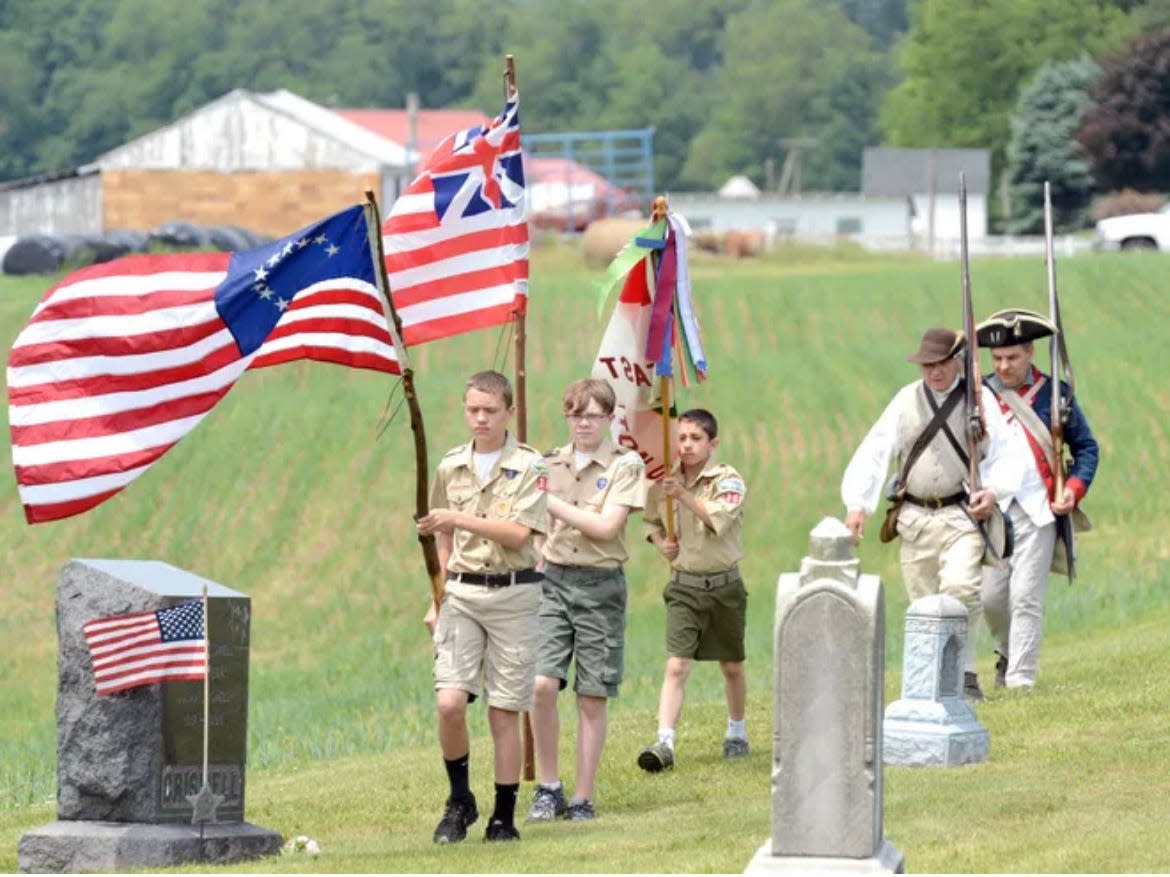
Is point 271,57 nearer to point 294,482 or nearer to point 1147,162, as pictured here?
point 1147,162

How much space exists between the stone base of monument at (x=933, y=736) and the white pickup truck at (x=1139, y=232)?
4662 cm

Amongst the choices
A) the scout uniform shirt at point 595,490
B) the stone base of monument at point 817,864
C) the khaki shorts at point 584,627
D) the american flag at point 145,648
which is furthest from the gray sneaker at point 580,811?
the stone base of monument at point 817,864

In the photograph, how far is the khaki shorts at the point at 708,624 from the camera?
1340 cm

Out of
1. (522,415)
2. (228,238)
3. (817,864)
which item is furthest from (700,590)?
(228,238)

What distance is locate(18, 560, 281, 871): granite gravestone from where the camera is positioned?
11.1 metres

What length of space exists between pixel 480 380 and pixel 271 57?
172409 mm

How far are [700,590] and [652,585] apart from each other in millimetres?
15489

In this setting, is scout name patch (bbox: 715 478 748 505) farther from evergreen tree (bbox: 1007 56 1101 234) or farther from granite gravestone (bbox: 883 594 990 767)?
evergreen tree (bbox: 1007 56 1101 234)

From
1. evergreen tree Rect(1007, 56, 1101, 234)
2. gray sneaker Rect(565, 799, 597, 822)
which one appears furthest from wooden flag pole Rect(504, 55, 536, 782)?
evergreen tree Rect(1007, 56, 1101, 234)

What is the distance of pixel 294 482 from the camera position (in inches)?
1351

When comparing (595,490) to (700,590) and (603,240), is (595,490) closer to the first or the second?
(700,590)

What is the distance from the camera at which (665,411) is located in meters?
12.9

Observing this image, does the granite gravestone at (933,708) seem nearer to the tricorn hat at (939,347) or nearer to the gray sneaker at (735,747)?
the gray sneaker at (735,747)

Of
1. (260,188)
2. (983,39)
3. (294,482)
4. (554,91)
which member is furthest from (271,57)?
(294,482)
